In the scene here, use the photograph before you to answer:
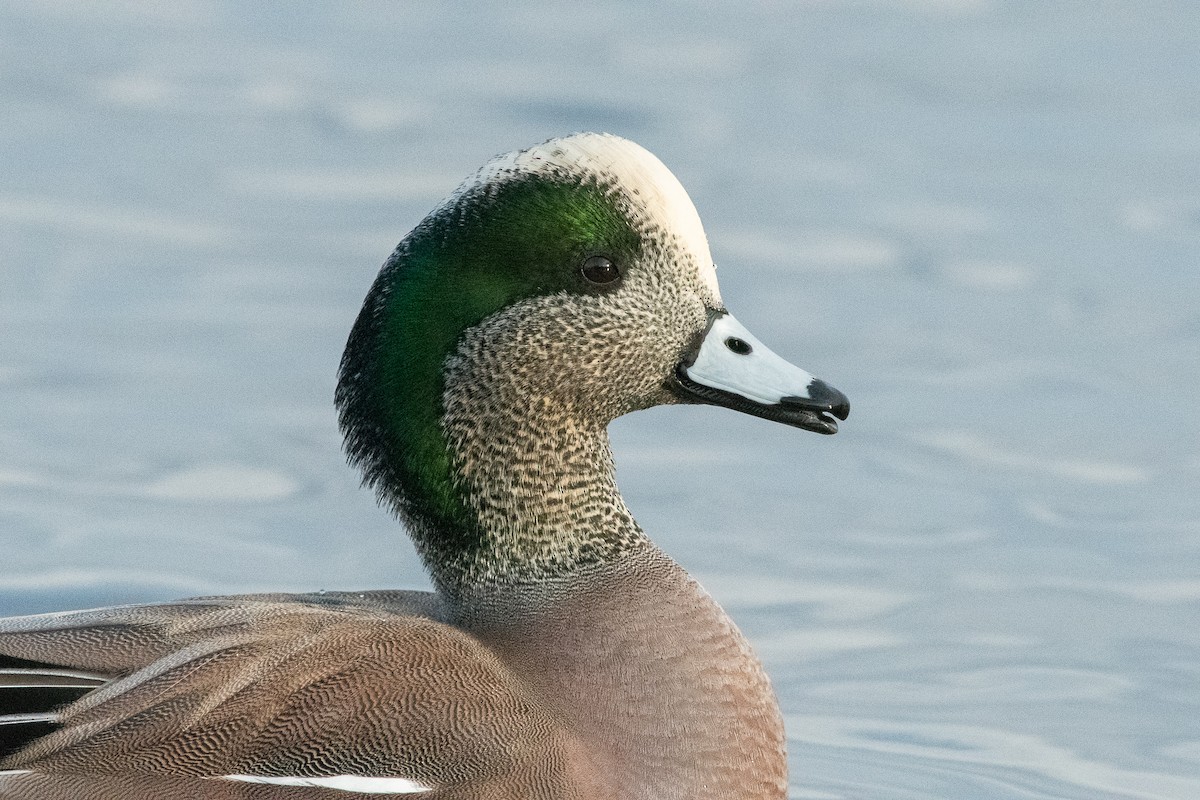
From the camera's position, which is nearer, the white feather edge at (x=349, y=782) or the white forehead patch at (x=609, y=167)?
the white feather edge at (x=349, y=782)

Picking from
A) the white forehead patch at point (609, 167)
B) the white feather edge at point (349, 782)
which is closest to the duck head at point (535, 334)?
the white forehead patch at point (609, 167)

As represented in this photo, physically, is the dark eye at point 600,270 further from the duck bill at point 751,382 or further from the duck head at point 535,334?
the duck bill at point 751,382

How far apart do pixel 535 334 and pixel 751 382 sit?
1.74 ft

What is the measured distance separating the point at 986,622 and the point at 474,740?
3.05 metres

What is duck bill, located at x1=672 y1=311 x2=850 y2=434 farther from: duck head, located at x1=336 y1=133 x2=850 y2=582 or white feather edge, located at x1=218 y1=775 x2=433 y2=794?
white feather edge, located at x1=218 y1=775 x2=433 y2=794

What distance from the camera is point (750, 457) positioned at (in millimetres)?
8711

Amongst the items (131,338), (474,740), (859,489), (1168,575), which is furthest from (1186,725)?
(131,338)

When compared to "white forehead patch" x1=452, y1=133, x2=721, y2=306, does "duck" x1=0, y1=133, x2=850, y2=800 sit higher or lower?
lower

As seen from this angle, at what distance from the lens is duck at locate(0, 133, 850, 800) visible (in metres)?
5.26

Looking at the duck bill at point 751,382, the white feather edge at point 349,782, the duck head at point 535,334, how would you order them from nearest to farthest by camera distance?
the white feather edge at point 349,782 → the duck head at point 535,334 → the duck bill at point 751,382

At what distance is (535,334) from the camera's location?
564 cm

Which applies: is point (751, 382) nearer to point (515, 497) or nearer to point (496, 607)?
point (515, 497)

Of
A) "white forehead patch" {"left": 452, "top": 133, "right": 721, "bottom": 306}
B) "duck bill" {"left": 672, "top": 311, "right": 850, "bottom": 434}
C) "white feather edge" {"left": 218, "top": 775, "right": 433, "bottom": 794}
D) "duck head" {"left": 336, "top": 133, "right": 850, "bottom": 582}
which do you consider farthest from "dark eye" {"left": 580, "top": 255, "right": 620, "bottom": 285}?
"white feather edge" {"left": 218, "top": 775, "right": 433, "bottom": 794}

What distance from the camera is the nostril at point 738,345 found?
19.0 ft
